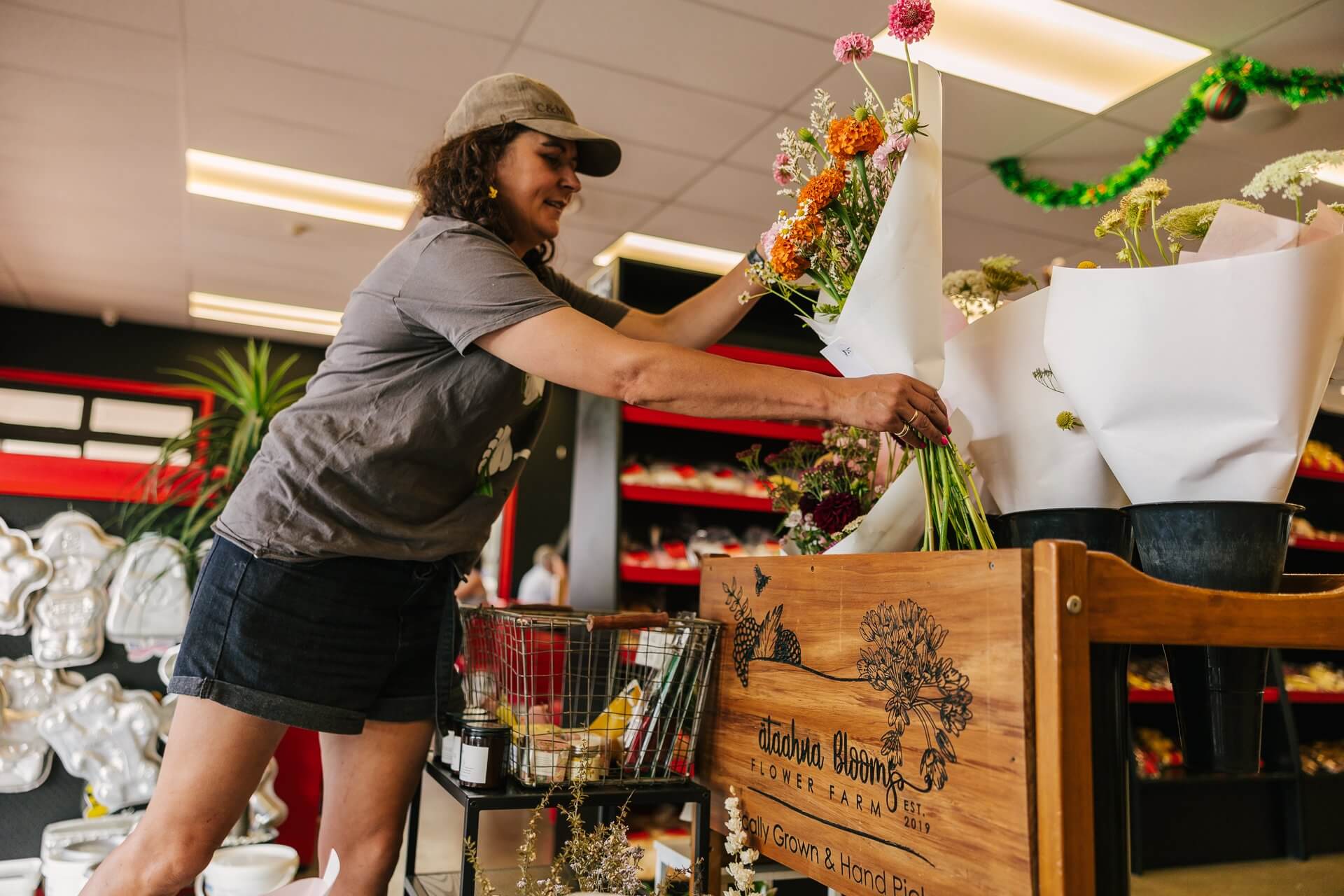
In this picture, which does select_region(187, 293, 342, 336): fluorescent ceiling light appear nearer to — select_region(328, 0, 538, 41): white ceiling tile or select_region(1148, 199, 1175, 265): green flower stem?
select_region(328, 0, 538, 41): white ceiling tile

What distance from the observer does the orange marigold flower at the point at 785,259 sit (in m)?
1.19

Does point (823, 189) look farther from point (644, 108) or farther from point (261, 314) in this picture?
point (261, 314)

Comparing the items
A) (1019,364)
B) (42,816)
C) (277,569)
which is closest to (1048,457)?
(1019,364)

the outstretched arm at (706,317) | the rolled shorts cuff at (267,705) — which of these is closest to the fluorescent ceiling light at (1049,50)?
the outstretched arm at (706,317)

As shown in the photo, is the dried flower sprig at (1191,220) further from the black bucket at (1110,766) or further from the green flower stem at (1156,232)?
the black bucket at (1110,766)

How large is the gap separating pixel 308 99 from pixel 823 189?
3182 mm

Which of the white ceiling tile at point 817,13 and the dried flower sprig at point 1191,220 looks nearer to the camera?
the dried flower sprig at point 1191,220

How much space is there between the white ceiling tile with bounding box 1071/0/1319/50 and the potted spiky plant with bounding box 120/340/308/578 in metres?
2.86

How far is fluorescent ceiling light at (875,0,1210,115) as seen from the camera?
3148mm

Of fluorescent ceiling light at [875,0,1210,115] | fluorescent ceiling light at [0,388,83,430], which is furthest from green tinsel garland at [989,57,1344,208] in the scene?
fluorescent ceiling light at [0,388,83,430]

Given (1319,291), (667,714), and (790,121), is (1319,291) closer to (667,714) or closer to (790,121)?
(667,714)

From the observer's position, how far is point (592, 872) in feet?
3.97

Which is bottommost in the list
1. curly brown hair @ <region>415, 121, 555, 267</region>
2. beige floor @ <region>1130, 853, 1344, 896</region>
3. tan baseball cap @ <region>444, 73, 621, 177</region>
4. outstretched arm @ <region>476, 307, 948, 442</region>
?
beige floor @ <region>1130, 853, 1344, 896</region>

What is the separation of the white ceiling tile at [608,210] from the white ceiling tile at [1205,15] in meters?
2.17
